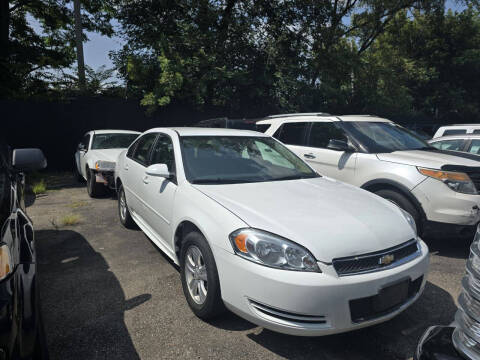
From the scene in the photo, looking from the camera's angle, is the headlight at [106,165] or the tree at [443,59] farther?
the tree at [443,59]

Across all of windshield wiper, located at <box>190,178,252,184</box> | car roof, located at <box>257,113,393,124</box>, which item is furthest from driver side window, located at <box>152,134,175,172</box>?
car roof, located at <box>257,113,393,124</box>

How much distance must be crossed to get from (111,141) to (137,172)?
4.19 metres

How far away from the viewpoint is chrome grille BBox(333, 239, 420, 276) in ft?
7.07

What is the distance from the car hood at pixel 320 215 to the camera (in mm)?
2229

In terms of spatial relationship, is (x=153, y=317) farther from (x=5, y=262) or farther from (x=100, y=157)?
(x=100, y=157)

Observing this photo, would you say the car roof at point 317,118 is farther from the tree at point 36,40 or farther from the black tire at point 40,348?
the tree at point 36,40

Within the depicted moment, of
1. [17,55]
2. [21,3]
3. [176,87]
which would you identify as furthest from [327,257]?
[21,3]

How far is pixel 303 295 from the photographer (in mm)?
2041

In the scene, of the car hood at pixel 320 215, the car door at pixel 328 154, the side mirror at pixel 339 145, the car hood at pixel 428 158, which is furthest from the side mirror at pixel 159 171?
the car hood at pixel 428 158

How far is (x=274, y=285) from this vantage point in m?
2.08

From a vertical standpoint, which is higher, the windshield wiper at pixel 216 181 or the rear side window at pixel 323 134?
the rear side window at pixel 323 134

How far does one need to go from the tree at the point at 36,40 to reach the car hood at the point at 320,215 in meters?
10.2

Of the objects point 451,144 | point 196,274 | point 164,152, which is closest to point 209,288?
point 196,274

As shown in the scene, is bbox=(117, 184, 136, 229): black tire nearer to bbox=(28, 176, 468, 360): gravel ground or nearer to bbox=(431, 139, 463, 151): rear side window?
bbox=(28, 176, 468, 360): gravel ground
